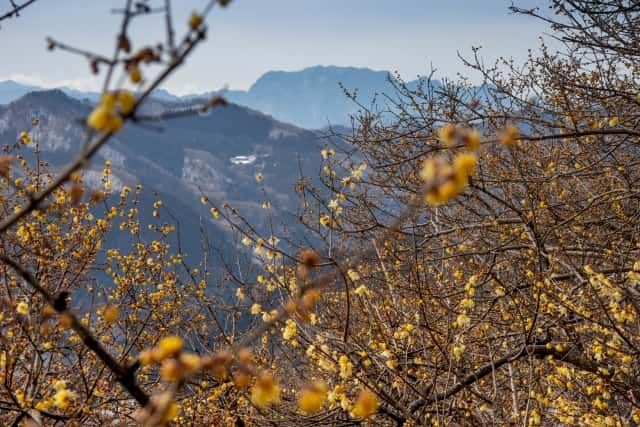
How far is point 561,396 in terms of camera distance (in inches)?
249

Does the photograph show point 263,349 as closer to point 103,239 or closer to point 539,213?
point 103,239

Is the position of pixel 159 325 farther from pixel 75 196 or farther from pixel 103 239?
pixel 75 196

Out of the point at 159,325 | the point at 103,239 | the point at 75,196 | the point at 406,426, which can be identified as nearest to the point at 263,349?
the point at 159,325

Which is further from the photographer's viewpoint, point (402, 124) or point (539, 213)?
point (402, 124)

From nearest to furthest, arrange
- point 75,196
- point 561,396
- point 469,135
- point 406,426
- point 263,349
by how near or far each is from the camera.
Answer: point 469,135 < point 75,196 < point 406,426 < point 561,396 < point 263,349

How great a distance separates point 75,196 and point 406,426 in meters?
3.98

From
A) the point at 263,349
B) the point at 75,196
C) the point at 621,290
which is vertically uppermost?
the point at 263,349

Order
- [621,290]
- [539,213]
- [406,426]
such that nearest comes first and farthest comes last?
[621,290] < [406,426] < [539,213]

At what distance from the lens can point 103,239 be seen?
7191 mm

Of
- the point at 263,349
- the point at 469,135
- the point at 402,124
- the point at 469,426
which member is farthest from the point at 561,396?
the point at 469,135

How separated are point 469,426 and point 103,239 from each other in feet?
17.5

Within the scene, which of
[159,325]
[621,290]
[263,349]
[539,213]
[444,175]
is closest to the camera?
[444,175]

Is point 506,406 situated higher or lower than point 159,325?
lower

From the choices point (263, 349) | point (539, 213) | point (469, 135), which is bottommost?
point (469, 135)
